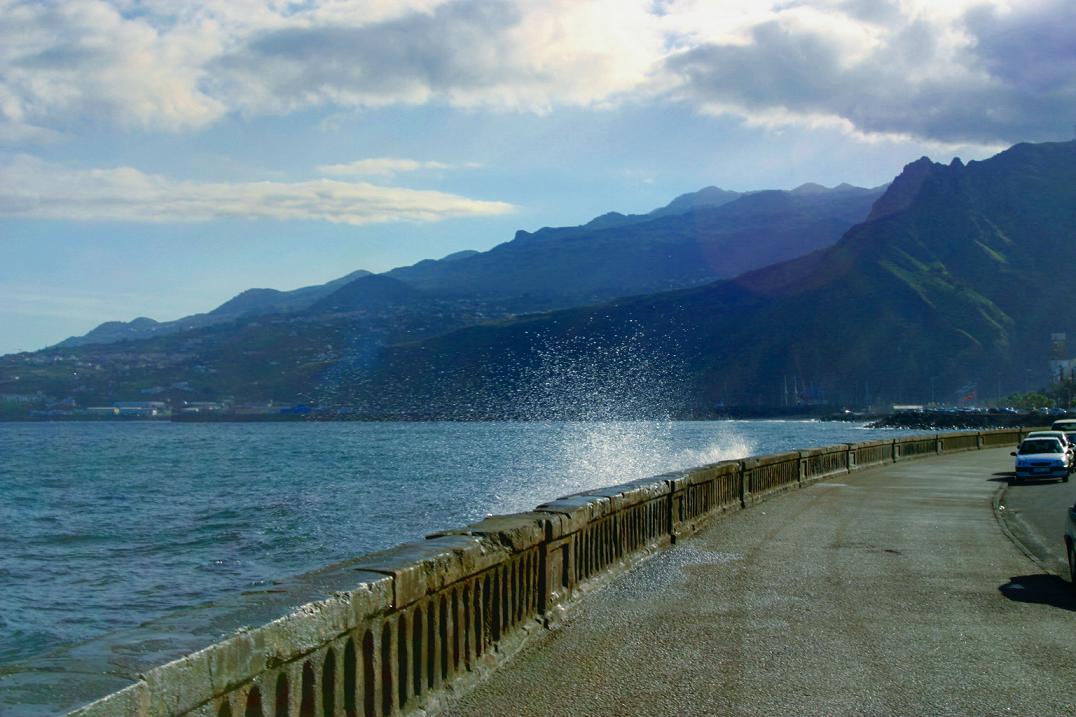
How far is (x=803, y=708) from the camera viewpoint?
714 cm

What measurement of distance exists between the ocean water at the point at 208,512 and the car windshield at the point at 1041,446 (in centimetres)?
1727

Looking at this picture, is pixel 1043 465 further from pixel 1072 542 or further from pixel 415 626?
pixel 415 626

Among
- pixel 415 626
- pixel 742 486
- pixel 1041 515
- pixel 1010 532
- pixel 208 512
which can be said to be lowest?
pixel 208 512

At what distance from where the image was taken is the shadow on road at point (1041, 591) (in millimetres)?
11219

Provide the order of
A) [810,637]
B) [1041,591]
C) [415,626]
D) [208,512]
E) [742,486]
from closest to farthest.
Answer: [415,626] < [810,637] < [1041,591] < [742,486] < [208,512]

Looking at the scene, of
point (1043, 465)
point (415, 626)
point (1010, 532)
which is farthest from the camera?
point (1043, 465)

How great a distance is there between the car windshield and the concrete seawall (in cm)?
2292

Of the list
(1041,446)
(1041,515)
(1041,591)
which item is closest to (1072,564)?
(1041,591)

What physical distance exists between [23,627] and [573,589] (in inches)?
508

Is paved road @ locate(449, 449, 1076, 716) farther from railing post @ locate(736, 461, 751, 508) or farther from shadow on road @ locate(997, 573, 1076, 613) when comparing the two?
railing post @ locate(736, 461, 751, 508)

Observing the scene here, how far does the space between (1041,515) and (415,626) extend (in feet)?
58.3

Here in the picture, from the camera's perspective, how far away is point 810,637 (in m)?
9.33

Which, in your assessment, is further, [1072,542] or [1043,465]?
[1043,465]

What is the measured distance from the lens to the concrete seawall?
14.7 ft
